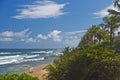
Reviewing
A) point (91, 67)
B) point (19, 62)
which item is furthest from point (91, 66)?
point (19, 62)

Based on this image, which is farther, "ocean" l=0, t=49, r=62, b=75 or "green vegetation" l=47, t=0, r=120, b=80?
"ocean" l=0, t=49, r=62, b=75

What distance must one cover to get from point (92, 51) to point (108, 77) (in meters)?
1.73

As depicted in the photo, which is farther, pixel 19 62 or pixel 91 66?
pixel 19 62

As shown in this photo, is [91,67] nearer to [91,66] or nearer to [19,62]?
[91,66]

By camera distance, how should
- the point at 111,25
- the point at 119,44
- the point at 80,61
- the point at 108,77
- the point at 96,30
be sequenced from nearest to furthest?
the point at 108,77 → the point at 80,61 → the point at 119,44 → the point at 111,25 → the point at 96,30

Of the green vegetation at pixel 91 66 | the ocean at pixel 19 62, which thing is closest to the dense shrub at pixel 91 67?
the green vegetation at pixel 91 66

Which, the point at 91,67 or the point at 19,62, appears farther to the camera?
the point at 19,62

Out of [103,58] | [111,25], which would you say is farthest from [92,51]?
[111,25]

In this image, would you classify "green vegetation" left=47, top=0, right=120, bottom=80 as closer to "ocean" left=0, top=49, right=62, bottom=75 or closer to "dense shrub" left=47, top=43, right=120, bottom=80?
"dense shrub" left=47, top=43, right=120, bottom=80

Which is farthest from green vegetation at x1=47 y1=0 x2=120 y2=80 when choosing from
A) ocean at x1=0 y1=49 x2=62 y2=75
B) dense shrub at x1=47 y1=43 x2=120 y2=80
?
ocean at x1=0 y1=49 x2=62 y2=75

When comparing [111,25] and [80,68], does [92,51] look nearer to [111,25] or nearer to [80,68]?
[80,68]

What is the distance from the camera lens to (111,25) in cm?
4738

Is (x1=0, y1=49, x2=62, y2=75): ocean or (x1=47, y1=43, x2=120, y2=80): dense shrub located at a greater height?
(x1=47, y1=43, x2=120, y2=80): dense shrub

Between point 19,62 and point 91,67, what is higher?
point 91,67
